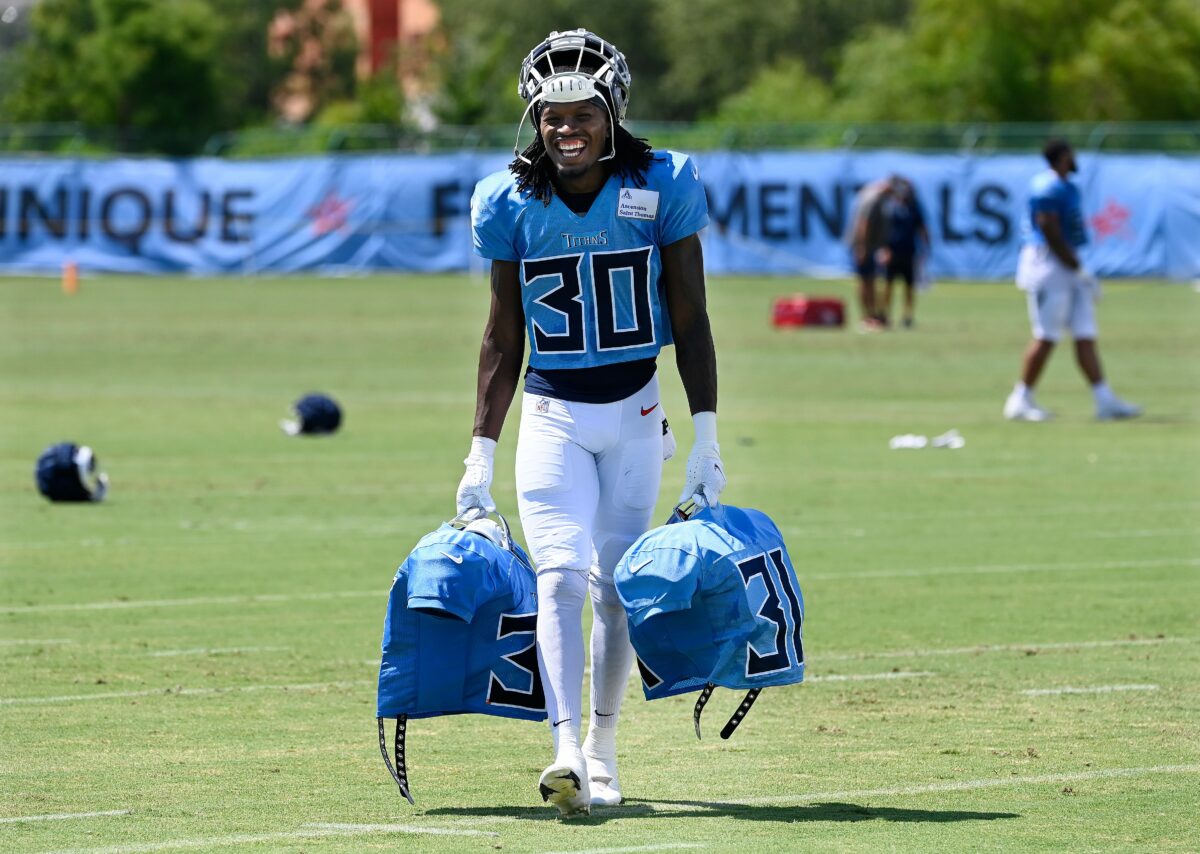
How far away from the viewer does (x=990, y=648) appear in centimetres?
1005

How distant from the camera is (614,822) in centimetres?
682

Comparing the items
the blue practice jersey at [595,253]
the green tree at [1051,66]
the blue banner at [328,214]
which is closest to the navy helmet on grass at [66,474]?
the blue practice jersey at [595,253]

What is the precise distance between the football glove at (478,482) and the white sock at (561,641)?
33 cm

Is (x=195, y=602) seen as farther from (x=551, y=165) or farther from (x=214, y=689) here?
(x=551, y=165)

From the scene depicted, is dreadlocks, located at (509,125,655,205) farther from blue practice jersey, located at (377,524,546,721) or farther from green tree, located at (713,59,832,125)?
green tree, located at (713,59,832,125)

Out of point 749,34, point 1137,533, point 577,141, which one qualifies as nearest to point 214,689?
point 577,141

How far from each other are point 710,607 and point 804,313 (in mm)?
26712

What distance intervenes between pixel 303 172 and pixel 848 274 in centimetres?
1208

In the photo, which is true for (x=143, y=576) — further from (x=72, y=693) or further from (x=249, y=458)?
(x=249, y=458)

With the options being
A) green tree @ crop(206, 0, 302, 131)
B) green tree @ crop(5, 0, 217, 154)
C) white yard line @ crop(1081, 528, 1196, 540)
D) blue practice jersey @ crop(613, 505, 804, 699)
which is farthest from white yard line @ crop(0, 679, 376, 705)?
green tree @ crop(206, 0, 302, 131)

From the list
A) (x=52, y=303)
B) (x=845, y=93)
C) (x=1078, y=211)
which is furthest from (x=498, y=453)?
(x=845, y=93)

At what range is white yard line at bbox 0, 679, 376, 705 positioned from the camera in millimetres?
8852

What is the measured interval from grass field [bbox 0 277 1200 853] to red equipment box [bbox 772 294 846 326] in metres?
8.69

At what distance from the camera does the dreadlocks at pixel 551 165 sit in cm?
721
